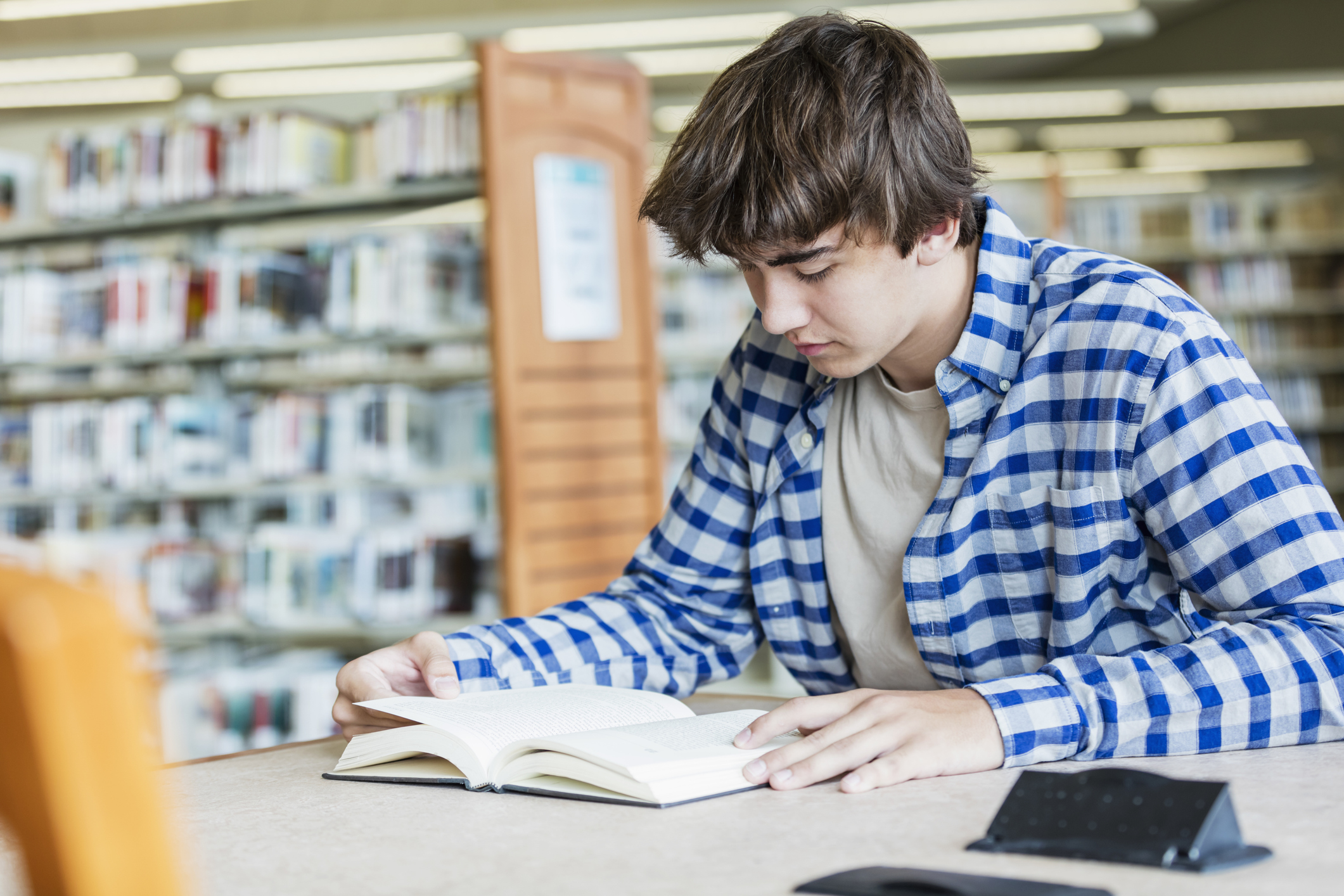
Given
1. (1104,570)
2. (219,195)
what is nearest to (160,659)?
(219,195)

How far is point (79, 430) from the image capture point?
11.9ft

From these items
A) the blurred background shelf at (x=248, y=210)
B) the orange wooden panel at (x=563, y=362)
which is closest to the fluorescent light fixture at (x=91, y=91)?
the blurred background shelf at (x=248, y=210)

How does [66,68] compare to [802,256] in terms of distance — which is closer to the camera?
[802,256]

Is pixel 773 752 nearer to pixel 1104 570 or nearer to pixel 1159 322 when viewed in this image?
pixel 1104 570

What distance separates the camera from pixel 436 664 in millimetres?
1144

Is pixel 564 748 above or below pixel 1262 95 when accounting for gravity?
below

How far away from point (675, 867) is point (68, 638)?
1.42ft

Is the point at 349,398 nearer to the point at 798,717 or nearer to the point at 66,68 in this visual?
the point at 798,717

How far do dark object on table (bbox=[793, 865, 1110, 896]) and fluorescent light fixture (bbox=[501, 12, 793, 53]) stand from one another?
586cm

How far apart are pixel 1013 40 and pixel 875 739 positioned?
20.5 ft

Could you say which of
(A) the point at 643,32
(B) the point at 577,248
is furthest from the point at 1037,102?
(B) the point at 577,248

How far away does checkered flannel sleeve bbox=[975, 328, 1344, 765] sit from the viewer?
0.92 m

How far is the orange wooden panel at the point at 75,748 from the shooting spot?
0.36 meters

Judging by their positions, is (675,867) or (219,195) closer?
(675,867)
